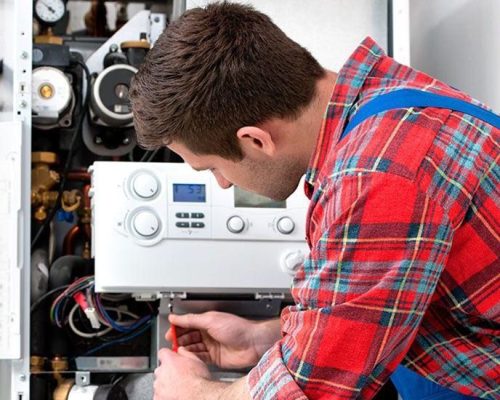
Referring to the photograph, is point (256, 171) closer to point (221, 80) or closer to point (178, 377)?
point (221, 80)

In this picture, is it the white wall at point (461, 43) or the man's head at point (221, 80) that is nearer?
the man's head at point (221, 80)

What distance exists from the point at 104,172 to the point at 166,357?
17.5 inches

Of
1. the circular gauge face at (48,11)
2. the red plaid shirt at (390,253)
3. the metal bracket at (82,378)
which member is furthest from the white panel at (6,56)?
the red plaid shirt at (390,253)

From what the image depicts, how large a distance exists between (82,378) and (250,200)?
55 centimetres

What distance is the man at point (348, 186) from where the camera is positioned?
116cm

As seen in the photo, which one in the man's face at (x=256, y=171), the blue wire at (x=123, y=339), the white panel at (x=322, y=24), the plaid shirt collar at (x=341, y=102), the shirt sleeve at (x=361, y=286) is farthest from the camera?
the blue wire at (x=123, y=339)

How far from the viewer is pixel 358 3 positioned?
2.14 meters

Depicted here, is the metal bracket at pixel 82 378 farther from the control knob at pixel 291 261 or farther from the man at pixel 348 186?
the man at pixel 348 186

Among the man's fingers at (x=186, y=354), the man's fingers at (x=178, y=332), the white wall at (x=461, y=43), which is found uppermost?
the white wall at (x=461, y=43)

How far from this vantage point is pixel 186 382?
1.52 meters

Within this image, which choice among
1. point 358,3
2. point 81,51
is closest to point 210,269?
point 358,3

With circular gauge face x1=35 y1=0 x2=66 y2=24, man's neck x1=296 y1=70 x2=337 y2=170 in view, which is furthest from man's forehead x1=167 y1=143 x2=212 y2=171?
circular gauge face x1=35 y1=0 x2=66 y2=24

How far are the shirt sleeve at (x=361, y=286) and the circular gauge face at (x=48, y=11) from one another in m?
1.33

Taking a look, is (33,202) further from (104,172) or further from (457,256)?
(457,256)
